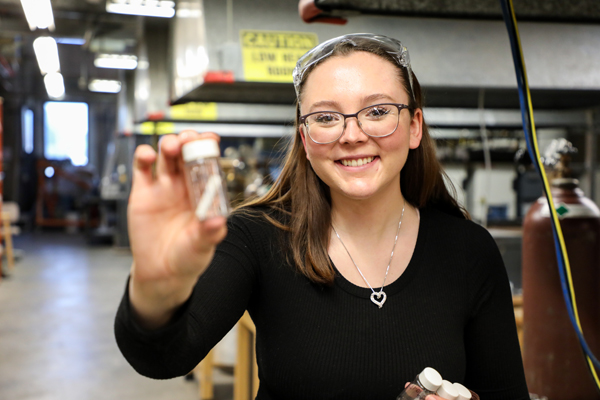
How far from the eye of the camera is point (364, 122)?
114 cm

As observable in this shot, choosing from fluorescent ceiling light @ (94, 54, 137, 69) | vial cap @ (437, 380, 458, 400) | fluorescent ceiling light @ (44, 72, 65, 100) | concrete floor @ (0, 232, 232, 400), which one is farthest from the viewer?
fluorescent ceiling light @ (44, 72, 65, 100)

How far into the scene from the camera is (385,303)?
1195 millimetres

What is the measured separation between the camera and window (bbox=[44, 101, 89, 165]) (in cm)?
1495

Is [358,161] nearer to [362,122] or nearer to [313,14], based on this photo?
[362,122]

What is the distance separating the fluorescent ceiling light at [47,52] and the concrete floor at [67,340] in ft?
9.79

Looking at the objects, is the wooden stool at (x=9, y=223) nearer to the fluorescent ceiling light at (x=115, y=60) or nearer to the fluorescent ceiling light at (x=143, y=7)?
the fluorescent ceiling light at (x=115, y=60)

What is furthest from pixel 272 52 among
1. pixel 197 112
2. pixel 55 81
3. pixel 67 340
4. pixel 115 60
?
pixel 55 81

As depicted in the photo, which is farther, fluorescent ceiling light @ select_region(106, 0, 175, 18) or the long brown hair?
fluorescent ceiling light @ select_region(106, 0, 175, 18)

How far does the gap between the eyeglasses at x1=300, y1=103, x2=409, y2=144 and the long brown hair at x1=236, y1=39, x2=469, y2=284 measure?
4.5 inches

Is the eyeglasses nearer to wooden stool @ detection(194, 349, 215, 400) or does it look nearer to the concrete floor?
wooden stool @ detection(194, 349, 215, 400)

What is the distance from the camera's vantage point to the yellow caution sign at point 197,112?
13.9ft

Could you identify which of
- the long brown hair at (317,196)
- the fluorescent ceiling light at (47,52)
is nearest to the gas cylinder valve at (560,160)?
the long brown hair at (317,196)

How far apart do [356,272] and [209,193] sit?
2.41 feet

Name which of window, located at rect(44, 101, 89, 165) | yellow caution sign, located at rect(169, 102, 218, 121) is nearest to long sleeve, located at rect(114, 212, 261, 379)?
yellow caution sign, located at rect(169, 102, 218, 121)
